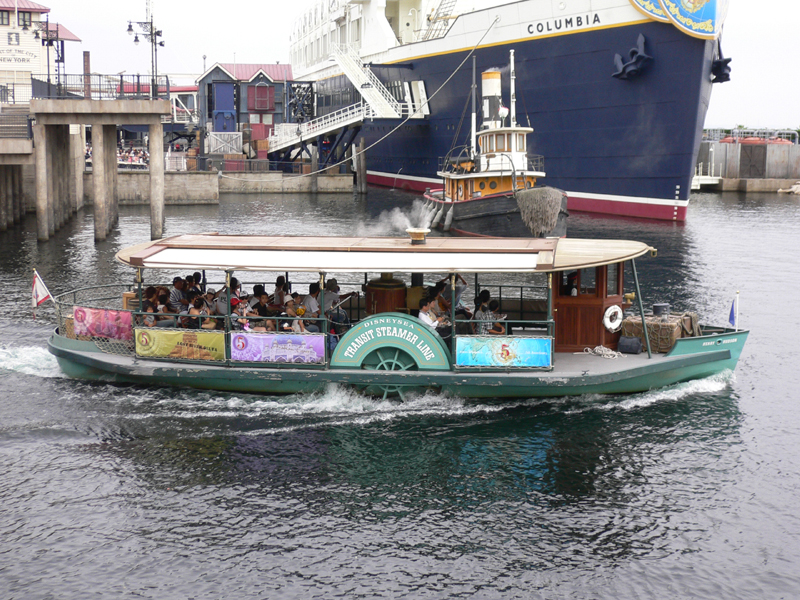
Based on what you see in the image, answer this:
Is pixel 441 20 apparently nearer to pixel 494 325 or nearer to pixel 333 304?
pixel 333 304

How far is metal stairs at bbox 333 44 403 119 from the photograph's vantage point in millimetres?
58594

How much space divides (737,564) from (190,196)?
148 ft

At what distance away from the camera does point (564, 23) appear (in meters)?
43.9

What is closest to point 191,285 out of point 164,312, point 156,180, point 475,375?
point 164,312

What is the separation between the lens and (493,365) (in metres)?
14.4

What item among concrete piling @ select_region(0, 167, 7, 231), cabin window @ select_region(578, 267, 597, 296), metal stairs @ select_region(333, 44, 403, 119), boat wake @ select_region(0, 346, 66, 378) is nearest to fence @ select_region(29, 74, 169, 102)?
concrete piling @ select_region(0, 167, 7, 231)

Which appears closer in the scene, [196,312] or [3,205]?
[196,312]

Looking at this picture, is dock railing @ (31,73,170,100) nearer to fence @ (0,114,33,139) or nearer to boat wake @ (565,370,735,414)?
fence @ (0,114,33,139)

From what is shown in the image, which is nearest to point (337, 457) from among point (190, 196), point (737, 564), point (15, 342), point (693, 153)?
point (737, 564)

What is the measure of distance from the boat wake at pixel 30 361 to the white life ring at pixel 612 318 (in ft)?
32.6

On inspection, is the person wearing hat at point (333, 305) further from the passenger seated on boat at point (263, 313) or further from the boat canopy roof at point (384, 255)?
the passenger seated on boat at point (263, 313)

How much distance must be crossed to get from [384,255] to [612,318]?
4.18m

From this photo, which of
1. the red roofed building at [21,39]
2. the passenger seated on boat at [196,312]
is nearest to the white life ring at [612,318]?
the passenger seated on boat at [196,312]

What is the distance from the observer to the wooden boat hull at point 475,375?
14.4 m
